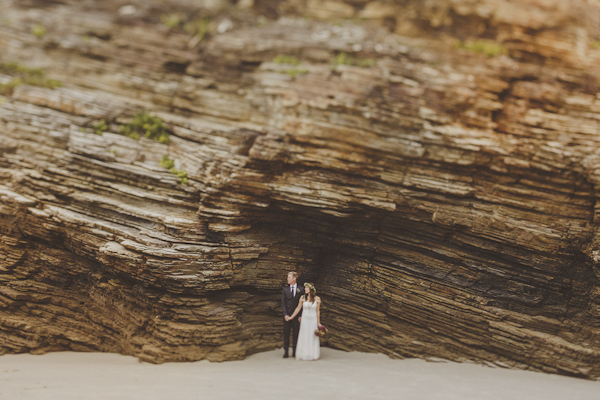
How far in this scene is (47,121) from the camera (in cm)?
1109

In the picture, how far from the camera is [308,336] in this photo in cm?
971

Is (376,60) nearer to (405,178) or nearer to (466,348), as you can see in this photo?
(405,178)

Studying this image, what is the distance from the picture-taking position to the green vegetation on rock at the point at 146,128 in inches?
447

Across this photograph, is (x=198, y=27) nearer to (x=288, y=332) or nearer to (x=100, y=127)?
(x=100, y=127)

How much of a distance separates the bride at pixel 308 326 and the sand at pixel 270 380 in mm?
237

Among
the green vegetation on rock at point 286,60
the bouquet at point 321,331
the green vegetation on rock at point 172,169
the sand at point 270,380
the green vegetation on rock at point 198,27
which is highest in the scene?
the green vegetation on rock at point 198,27

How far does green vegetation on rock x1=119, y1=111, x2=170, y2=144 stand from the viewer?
37.3 feet

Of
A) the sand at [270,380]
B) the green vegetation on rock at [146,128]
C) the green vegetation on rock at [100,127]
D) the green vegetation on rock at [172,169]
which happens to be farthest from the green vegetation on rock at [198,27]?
the sand at [270,380]

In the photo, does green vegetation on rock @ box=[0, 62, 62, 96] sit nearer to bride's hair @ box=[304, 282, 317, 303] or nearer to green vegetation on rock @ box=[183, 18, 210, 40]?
green vegetation on rock @ box=[183, 18, 210, 40]

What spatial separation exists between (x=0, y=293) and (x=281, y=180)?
7.34 metres

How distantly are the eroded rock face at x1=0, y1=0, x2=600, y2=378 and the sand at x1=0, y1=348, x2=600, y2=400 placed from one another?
433 millimetres

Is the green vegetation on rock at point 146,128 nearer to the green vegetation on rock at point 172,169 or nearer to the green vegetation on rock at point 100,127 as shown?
the green vegetation on rock at point 100,127

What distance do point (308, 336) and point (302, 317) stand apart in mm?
497

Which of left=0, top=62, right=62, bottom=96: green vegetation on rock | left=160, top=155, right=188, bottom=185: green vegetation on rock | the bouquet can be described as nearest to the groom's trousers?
the bouquet
